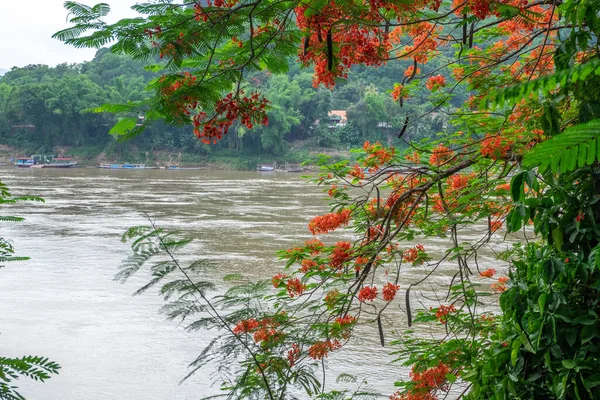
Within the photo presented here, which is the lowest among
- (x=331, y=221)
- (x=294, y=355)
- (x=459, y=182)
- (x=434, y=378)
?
(x=434, y=378)

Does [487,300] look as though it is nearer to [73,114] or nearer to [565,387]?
[565,387]

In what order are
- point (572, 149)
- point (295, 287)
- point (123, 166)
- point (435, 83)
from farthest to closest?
point (123, 166), point (435, 83), point (295, 287), point (572, 149)

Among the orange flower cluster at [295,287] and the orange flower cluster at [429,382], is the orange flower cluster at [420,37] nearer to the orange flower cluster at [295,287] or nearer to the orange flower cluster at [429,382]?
the orange flower cluster at [295,287]

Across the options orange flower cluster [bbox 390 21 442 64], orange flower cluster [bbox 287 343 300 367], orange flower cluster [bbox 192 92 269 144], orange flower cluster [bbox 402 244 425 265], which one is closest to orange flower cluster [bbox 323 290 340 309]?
orange flower cluster [bbox 287 343 300 367]

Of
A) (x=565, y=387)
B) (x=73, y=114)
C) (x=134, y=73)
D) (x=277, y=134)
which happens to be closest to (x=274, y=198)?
(x=565, y=387)

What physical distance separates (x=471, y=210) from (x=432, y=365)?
35.9 inches

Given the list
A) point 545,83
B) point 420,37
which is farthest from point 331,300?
point 545,83

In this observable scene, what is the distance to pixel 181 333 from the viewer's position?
872 cm

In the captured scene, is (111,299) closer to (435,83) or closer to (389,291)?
(435,83)

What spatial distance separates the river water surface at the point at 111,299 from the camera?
724 cm

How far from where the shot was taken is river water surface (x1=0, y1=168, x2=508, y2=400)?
285 inches

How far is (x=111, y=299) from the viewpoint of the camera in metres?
10.2

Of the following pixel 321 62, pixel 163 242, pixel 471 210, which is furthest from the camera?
pixel 471 210

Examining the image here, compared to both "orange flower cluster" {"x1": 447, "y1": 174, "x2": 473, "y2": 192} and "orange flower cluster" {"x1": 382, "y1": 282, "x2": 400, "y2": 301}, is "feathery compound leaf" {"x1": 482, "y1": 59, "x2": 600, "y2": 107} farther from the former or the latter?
"orange flower cluster" {"x1": 447, "y1": 174, "x2": 473, "y2": 192}
